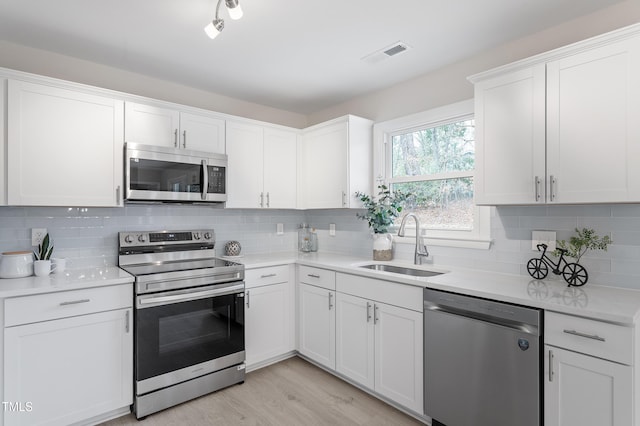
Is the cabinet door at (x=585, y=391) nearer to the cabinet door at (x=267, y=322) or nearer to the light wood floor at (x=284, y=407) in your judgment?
the light wood floor at (x=284, y=407)

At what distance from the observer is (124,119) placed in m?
2.58

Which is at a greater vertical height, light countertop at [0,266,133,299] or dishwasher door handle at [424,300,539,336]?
light countertop at [0,266,133,299]

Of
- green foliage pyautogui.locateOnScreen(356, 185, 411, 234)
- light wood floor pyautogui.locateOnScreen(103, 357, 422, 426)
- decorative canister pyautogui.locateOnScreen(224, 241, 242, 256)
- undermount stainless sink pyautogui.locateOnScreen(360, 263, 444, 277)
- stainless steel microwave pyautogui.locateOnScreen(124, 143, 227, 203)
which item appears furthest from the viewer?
decorative canister pyautogui.locateOnScreen(224, 241, 242, 256)

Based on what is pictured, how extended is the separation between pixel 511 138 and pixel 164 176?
2.43 m

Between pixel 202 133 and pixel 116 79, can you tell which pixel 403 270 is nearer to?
pixel 202 133

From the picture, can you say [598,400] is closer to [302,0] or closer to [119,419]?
[302,0]

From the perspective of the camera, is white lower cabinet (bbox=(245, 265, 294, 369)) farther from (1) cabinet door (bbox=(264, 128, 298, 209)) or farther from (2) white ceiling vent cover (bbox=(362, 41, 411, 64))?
(2) white ceiling vent cover (bbox=(362, 41, 411, 64))

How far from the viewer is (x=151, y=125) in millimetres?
2705

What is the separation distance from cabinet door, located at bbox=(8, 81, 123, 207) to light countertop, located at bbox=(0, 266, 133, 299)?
48cm

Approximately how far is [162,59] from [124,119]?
1.81ft

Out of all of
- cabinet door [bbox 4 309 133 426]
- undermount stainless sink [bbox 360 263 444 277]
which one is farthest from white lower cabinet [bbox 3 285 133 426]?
undermount stainless sink [bbox 360 263 444 277]

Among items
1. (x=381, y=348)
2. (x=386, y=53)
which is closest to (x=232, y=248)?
(x=381, y=348)

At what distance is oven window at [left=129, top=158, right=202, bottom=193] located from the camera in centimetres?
258

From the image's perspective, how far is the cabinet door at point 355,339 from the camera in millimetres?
2535
